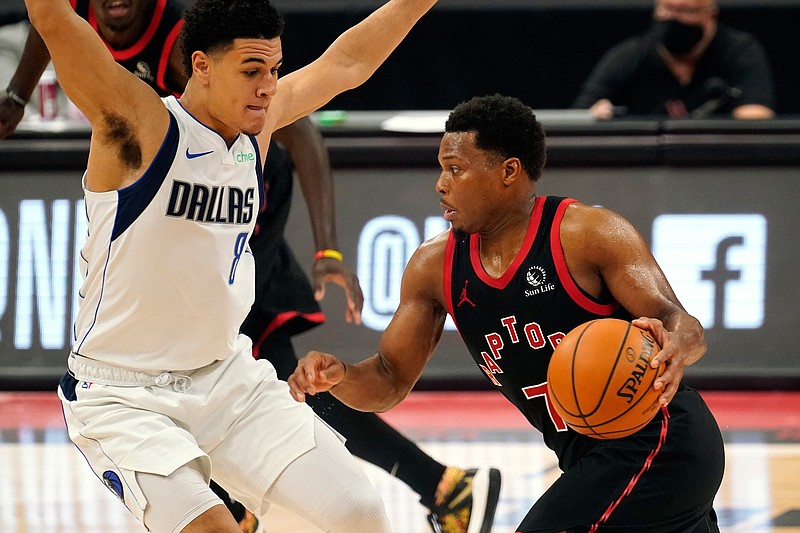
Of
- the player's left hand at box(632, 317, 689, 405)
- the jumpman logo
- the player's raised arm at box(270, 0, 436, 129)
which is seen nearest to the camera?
the player's left hand at box(632, 317, 689, 405)

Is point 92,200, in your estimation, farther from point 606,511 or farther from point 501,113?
point 606,511

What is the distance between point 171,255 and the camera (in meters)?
3.50

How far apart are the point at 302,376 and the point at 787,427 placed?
3965 millimetres

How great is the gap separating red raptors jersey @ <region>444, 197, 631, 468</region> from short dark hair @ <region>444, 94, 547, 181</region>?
0.15 m

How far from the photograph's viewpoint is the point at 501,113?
12.5ft

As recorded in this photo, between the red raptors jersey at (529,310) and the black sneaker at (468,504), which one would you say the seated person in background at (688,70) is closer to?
the black sneaker at (468,504)

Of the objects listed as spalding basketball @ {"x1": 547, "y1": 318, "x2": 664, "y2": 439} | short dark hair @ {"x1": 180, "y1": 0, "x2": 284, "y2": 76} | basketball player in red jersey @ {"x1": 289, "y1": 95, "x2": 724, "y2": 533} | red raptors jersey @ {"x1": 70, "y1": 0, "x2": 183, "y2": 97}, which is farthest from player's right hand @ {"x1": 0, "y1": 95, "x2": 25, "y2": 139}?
spalding basketball @ {"x1": 547, "y1": 318, "x2": 664, "y2": 439}

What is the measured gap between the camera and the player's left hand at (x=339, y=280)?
176 inches

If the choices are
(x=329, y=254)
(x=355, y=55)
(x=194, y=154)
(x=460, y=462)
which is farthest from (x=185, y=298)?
(x=460, y=462)

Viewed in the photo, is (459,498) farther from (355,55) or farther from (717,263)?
(717,263)

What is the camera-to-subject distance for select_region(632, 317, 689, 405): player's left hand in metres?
3.23

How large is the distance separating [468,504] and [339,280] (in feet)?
A: 3.10

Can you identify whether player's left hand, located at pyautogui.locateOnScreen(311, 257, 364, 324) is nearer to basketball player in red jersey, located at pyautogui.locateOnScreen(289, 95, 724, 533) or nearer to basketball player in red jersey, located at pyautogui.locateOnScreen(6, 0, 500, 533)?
basketball player in red jersey, located at pyautogui.locateOnScreen(6, 0, 500, 533)

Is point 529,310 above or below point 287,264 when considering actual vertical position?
above
